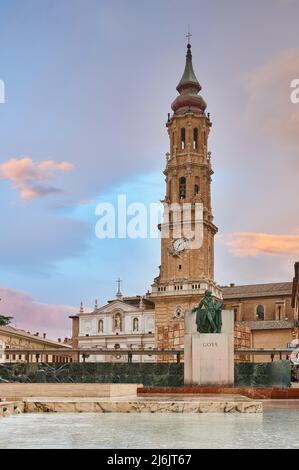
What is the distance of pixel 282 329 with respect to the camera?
84750mm

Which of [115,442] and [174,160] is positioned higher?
[174,160]

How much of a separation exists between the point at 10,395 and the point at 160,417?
26.2ft

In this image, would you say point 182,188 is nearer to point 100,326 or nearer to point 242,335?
point 242,335

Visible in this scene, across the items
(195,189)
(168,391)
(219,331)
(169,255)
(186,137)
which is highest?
(186,137)

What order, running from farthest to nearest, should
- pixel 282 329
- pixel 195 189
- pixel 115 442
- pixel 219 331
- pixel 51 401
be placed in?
1. pixel 195 189
2. pixel 282 329
3. pixel 219 331
4. pixel 51 401
5. pixel 115 442

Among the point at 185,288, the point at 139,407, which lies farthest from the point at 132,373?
the point at 185,288

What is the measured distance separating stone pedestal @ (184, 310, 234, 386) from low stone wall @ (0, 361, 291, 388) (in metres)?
2.39

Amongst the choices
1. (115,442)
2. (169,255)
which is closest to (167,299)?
(169,255)

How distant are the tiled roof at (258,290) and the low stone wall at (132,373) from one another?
66.2 metres

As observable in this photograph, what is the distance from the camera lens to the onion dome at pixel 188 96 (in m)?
94.6

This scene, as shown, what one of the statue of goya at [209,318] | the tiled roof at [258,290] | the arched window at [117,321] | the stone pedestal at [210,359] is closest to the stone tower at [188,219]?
the tiled roof at [258,290]

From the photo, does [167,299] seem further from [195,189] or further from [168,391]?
[168,391]

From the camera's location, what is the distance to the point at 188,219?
8912cm

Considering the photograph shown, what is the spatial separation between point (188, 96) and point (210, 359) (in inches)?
2924
